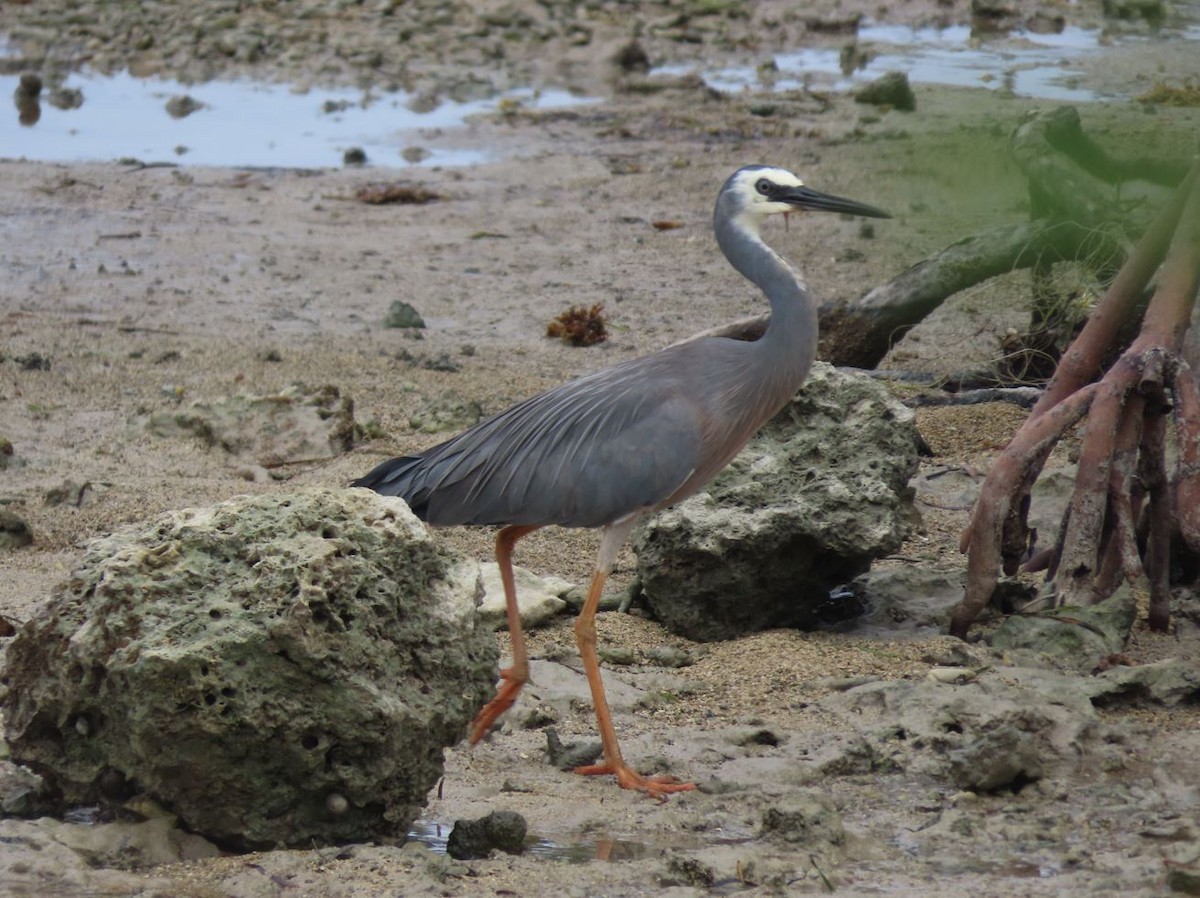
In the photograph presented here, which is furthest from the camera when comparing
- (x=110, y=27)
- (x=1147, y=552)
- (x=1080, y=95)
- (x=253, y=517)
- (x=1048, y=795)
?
(x=110, y=27)

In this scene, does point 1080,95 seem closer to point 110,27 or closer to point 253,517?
point 110,27

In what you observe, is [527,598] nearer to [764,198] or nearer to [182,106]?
[764,198]

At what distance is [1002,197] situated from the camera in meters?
2.25

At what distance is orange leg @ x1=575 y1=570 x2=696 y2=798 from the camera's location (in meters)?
Answer: 4.88

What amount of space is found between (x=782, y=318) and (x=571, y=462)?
0.91 m

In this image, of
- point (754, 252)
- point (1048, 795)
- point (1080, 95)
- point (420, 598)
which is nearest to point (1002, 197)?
point (420, 598)

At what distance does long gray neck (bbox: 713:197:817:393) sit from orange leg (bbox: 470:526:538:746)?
3.20 feet

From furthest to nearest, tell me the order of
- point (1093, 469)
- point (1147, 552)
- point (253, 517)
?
1. point (1147, 552)
2. point (1093, 469)
3. point (253, 517)

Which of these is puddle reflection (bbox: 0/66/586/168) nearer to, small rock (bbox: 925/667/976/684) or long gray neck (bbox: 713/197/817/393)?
long gray neck (bbox: 713/197/817/393)

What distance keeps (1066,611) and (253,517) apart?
2964 millimetres

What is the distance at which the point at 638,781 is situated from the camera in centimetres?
489

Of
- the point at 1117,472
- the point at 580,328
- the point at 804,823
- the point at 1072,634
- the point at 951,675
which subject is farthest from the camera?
the point at 580,328

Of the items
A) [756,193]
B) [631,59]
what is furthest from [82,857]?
[631,59]

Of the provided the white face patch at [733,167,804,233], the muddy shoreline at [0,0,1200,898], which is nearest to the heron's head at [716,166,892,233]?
the white face patch at [733,167,804,233]
